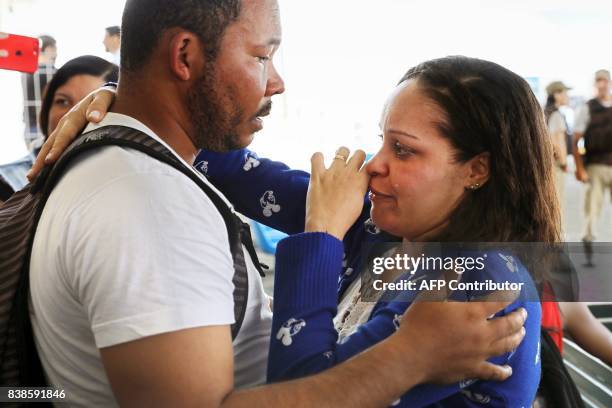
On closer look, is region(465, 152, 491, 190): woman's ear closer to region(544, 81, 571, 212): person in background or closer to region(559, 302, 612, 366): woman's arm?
region(559, 302, 612, 366): woman's arm

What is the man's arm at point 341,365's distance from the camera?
797 mm

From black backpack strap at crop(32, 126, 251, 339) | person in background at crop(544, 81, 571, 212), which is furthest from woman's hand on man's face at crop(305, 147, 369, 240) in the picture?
person in background at crop(544, 81, 571, 212)

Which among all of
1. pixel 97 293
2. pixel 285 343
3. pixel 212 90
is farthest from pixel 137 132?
pixel 285 343

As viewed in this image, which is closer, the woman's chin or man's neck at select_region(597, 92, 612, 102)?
the woman's chin

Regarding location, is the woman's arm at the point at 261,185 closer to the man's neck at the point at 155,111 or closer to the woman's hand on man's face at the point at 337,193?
the woman's hand on man's face at the point at 337,193

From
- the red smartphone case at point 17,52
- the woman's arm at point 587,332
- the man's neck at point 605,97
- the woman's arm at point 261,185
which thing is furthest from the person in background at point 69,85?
the man's neck at point 605,97

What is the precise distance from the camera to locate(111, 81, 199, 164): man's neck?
1068 millimetres

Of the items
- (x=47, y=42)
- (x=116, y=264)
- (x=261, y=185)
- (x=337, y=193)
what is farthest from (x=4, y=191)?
(x=47, y=42)

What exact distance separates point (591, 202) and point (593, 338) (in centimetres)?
321

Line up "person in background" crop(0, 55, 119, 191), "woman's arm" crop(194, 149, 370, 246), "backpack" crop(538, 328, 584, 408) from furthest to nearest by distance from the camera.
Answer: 1. "person in background" crop(0, 55, 119, 191)
2. "woman's arm" crop(194, 149, 370, 246)
3. "backpack" crop(538, 328, 584, 408)

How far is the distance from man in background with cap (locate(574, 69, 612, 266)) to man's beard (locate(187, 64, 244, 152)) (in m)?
4.17

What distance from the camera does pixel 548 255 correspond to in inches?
48.9

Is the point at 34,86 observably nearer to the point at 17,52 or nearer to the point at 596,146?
the point at 17,52

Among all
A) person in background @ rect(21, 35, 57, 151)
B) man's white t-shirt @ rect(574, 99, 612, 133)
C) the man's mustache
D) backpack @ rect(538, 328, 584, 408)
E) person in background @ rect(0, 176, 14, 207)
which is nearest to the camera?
the man's mustache
